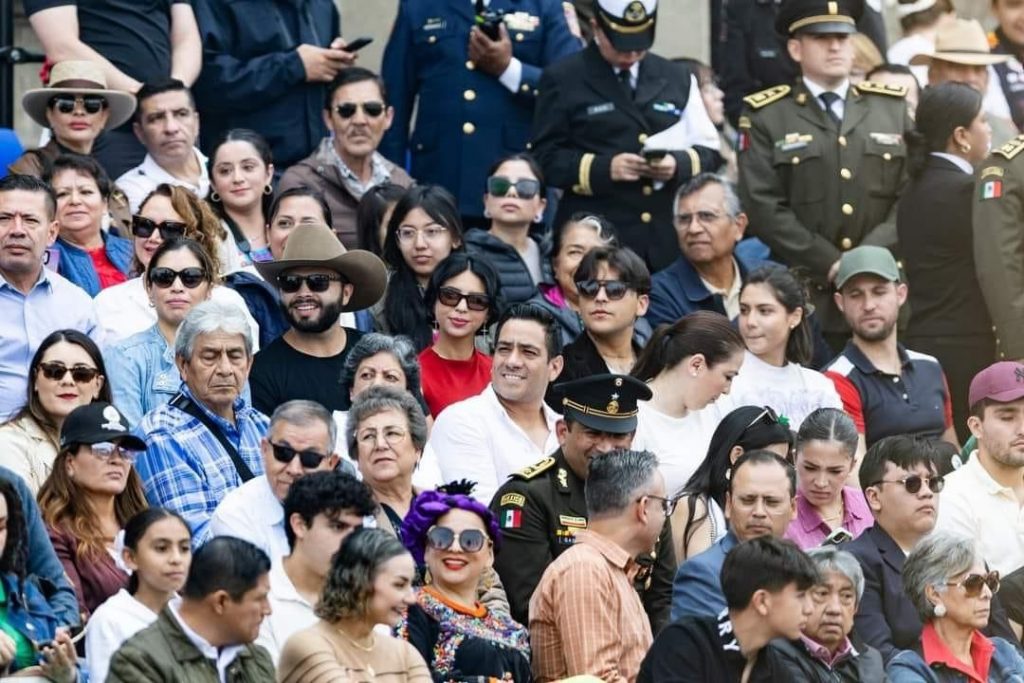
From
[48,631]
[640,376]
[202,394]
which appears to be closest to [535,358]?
[640,376]

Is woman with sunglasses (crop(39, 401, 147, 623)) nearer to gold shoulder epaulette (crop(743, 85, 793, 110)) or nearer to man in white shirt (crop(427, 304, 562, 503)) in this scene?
man in white shirt (crop(427, 304, 562, 503))

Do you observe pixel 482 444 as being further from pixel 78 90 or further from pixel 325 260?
pixel 78 90

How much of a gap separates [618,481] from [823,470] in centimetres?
138

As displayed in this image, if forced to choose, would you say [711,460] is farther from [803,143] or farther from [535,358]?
[803,143]

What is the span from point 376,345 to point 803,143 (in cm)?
371

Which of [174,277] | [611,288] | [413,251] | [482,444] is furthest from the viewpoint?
[413,251]

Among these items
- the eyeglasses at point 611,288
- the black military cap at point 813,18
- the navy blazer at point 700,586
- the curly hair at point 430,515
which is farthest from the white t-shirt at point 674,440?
the black military cap at point 813,18

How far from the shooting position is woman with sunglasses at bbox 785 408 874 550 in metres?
9.95

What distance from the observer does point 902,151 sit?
13070 mm

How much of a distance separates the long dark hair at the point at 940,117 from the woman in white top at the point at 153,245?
391 cm

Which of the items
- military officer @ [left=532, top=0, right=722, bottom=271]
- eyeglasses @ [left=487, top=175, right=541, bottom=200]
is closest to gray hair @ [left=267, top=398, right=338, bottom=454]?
eyeglasses @ [left=487, top=175, right=541, bottom=200]

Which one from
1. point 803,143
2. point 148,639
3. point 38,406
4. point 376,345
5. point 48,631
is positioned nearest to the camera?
point 148,639

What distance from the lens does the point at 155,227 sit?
10938 millimetres

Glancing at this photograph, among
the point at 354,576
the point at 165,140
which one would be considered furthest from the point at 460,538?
the point at 165,140
